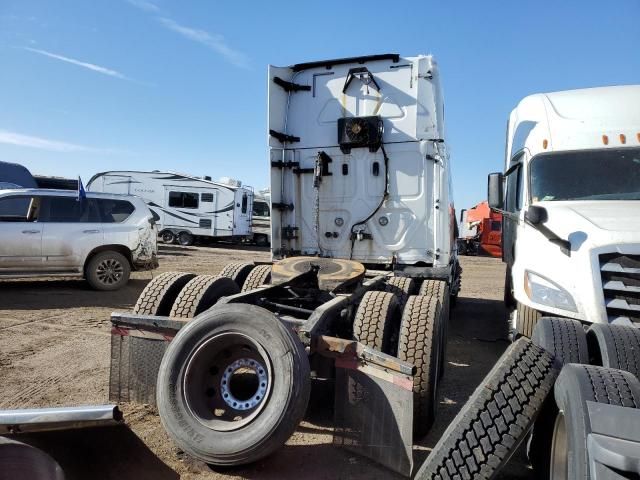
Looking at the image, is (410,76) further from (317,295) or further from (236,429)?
(236,429)

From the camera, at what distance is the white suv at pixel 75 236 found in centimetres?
868

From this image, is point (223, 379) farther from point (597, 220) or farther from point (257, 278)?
point (597, 220)

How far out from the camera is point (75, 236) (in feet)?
30.0

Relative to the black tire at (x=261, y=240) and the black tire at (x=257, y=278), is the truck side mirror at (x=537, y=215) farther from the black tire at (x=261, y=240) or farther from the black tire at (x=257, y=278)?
the black tire at (x=261, y=240)

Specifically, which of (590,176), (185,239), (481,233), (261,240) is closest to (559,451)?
(590,176)

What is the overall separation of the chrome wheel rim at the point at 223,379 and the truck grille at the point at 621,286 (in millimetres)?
2787

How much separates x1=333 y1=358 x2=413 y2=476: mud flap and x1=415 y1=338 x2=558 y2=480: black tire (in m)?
0.42

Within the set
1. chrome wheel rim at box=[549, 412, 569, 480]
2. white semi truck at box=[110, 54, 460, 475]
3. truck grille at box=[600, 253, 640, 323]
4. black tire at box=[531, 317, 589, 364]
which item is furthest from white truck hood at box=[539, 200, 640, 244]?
chrome wheel rim at box=[549, 412, 569, 480]

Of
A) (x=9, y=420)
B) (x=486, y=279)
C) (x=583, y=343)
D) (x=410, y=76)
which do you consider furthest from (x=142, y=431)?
(x=486, y=279)

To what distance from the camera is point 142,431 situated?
11.0 ft

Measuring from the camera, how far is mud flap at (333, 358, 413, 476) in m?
2.80

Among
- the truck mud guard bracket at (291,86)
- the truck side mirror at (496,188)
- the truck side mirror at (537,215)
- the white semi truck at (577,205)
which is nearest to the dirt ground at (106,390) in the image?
the white semi truck at (577,205)

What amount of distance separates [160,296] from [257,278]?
1.56 m

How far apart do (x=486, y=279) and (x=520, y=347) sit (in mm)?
13103
